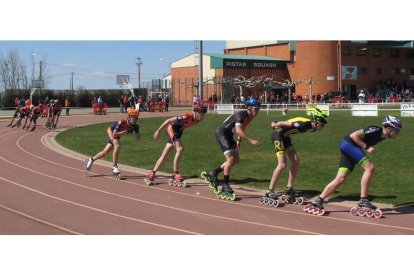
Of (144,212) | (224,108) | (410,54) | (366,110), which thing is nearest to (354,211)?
(144,212)

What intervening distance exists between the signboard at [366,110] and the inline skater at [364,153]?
2931 centimetres

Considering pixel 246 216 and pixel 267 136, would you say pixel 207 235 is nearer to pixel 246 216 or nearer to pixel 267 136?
pixel 246 216

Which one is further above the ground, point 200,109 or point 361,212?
point 200,109

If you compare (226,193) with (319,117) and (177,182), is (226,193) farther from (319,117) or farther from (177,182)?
(319,117)

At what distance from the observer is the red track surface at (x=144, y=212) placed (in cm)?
785

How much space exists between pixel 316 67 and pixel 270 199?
6445 centimetres

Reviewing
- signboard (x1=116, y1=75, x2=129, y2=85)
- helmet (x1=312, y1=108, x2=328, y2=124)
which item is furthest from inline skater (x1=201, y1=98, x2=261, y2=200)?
signboard (x1=116, y1=75, x2=129, y2=85)

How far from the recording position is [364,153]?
338 inches

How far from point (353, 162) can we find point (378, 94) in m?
64.9

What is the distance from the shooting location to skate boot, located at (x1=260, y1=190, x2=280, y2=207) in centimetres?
942

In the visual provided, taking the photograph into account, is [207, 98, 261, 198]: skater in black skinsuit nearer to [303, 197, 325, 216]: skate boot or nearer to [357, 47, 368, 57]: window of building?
[303, 197, 325, 216]: skate boot

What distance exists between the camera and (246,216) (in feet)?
28.5

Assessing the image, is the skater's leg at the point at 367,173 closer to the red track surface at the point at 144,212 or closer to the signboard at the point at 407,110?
the red track surface at the point at 144,212

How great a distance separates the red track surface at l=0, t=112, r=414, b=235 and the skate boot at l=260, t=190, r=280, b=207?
0.16m
